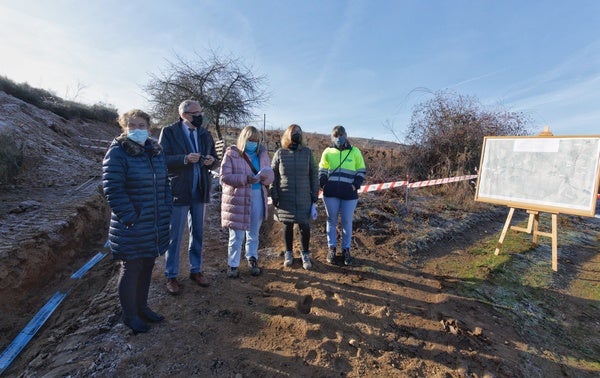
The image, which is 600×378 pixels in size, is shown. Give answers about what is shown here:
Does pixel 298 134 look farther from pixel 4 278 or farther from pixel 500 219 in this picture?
pixel 500 219

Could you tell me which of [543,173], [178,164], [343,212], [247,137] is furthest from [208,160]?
[543,173]

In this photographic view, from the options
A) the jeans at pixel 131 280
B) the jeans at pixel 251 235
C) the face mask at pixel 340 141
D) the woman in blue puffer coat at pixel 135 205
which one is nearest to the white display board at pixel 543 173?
the face mask at pixel 340 141

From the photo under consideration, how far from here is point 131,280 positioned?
2.88 metres

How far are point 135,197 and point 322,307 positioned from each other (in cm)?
229

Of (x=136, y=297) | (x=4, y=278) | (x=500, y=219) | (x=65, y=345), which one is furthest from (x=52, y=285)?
(x=500, y=219)

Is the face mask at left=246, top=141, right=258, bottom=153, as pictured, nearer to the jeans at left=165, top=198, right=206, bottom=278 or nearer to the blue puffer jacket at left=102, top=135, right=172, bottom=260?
the jeans at left=165, top=198, right=206, bottom=278

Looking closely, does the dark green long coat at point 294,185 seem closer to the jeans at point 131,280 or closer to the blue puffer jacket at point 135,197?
the blue puffer jacket at point 135,197

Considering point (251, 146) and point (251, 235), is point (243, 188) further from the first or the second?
point (251, 235)

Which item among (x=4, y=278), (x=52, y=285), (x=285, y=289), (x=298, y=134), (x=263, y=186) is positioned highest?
(x=298, y=134)

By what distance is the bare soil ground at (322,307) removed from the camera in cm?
277

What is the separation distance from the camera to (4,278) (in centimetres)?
428

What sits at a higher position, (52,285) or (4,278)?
(4,278)

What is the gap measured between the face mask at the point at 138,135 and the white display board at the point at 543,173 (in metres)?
5.90

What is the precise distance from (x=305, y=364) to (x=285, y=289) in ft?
4.22
